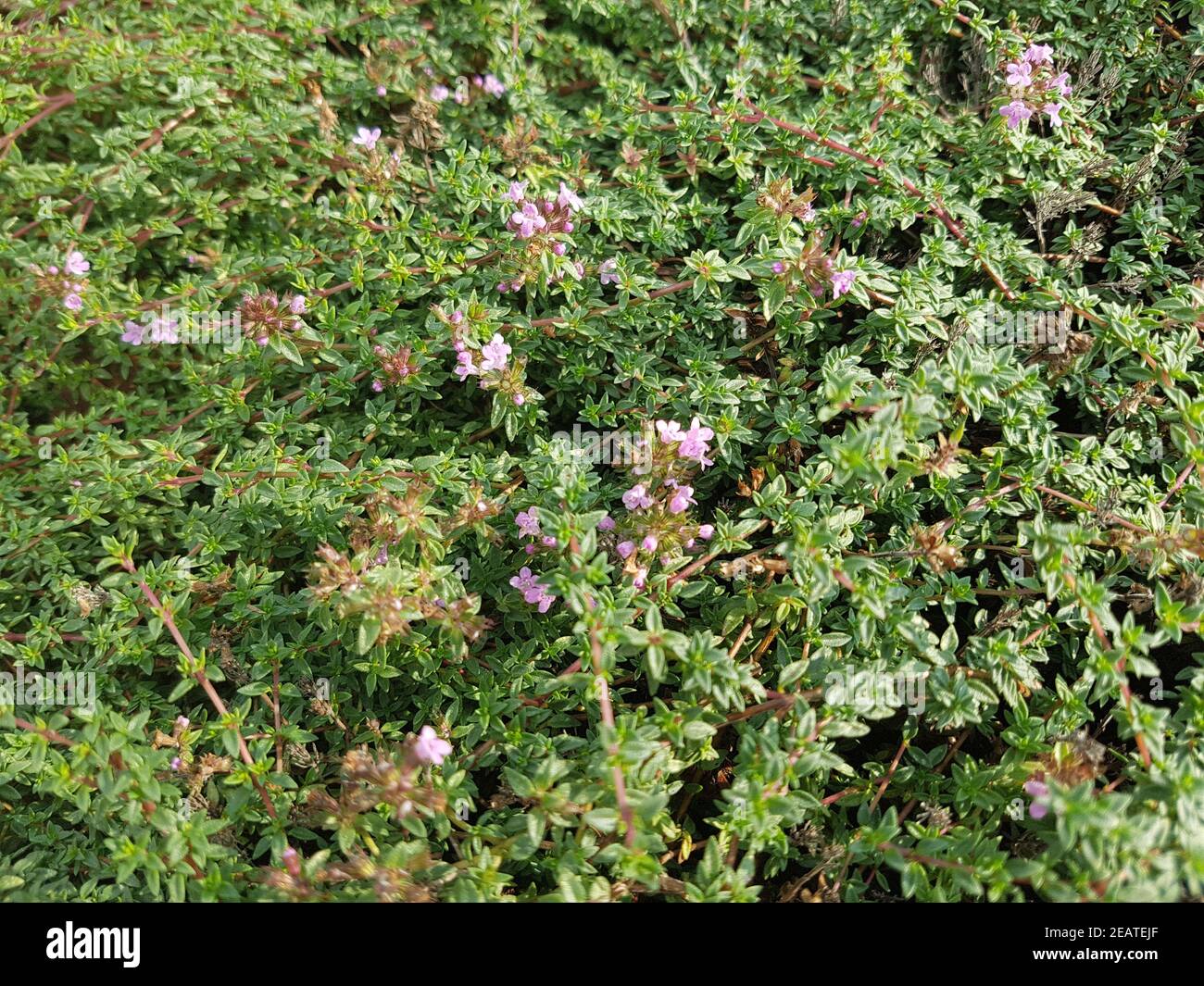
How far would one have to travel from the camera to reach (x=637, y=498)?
257 cm

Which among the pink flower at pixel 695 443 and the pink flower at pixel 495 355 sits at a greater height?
the pink flower at pixel 495 355

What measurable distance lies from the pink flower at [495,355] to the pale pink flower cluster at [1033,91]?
77.2 inches

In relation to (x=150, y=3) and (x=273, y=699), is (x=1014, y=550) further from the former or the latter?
(x=150, y=3)

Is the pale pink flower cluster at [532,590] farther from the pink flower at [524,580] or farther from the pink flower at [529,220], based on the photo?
the pink flower at [529,220]

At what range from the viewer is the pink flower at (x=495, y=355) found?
282cm

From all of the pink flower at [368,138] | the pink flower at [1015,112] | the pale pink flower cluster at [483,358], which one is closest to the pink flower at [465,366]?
the pale pink flower cluster at [483,358]

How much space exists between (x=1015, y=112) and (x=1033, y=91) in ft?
0.40

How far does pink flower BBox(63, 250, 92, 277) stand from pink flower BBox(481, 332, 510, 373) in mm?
1587

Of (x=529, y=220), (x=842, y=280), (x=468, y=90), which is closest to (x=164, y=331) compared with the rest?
(x=529, y=220)

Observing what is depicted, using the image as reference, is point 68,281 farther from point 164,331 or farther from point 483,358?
point 483,358

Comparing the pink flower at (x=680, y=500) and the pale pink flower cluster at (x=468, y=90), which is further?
the pale pink flower cluster at (x=468, y=90)

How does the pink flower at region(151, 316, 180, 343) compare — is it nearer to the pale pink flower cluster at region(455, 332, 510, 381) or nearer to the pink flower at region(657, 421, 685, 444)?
the pale pink flower cluster at region(455, 332, 510, 381)

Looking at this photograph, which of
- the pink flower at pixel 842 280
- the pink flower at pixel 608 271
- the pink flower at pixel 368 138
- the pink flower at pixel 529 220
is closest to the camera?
the pink flower at pixel 842 280

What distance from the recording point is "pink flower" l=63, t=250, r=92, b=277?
313 cm
